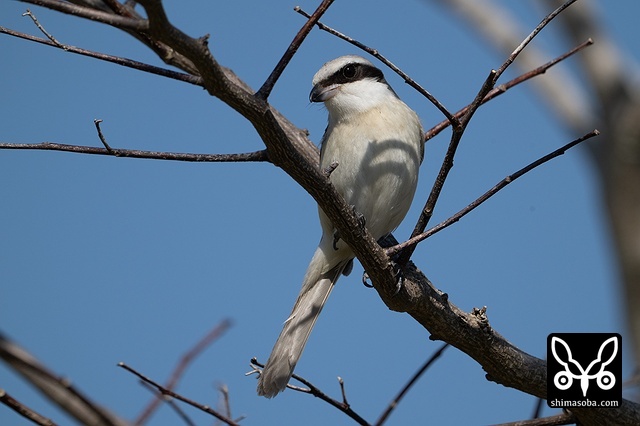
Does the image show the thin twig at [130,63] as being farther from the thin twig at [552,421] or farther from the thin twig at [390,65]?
the thin twig at [552,421]

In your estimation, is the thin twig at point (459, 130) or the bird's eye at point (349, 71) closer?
the thin twig at point (459, 130)

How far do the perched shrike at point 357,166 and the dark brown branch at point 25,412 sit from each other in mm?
2134

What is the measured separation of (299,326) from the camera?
11.9ft

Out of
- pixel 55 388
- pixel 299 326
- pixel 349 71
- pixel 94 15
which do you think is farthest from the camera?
pixel 349 71

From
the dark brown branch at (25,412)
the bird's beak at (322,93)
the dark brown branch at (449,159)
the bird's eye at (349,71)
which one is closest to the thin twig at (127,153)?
the dark brown branch at (449,159)

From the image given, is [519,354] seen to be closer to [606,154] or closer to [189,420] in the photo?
[189,420]

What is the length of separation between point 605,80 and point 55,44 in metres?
5.20

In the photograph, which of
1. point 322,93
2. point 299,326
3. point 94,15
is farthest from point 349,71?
point 94,15

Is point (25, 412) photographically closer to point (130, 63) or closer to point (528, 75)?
point (130, 63)

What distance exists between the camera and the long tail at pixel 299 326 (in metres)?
3.31

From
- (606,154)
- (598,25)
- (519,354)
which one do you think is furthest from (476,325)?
(598,25)

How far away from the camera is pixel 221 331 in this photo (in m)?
2.38

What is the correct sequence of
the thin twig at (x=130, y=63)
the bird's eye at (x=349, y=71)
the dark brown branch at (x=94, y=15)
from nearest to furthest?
the dark brown branch at (x=94, y=15)
the thin twig at (x=130, y=63)
the bird's eye at (x=349, y=71)

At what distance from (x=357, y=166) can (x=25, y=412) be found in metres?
2.50
